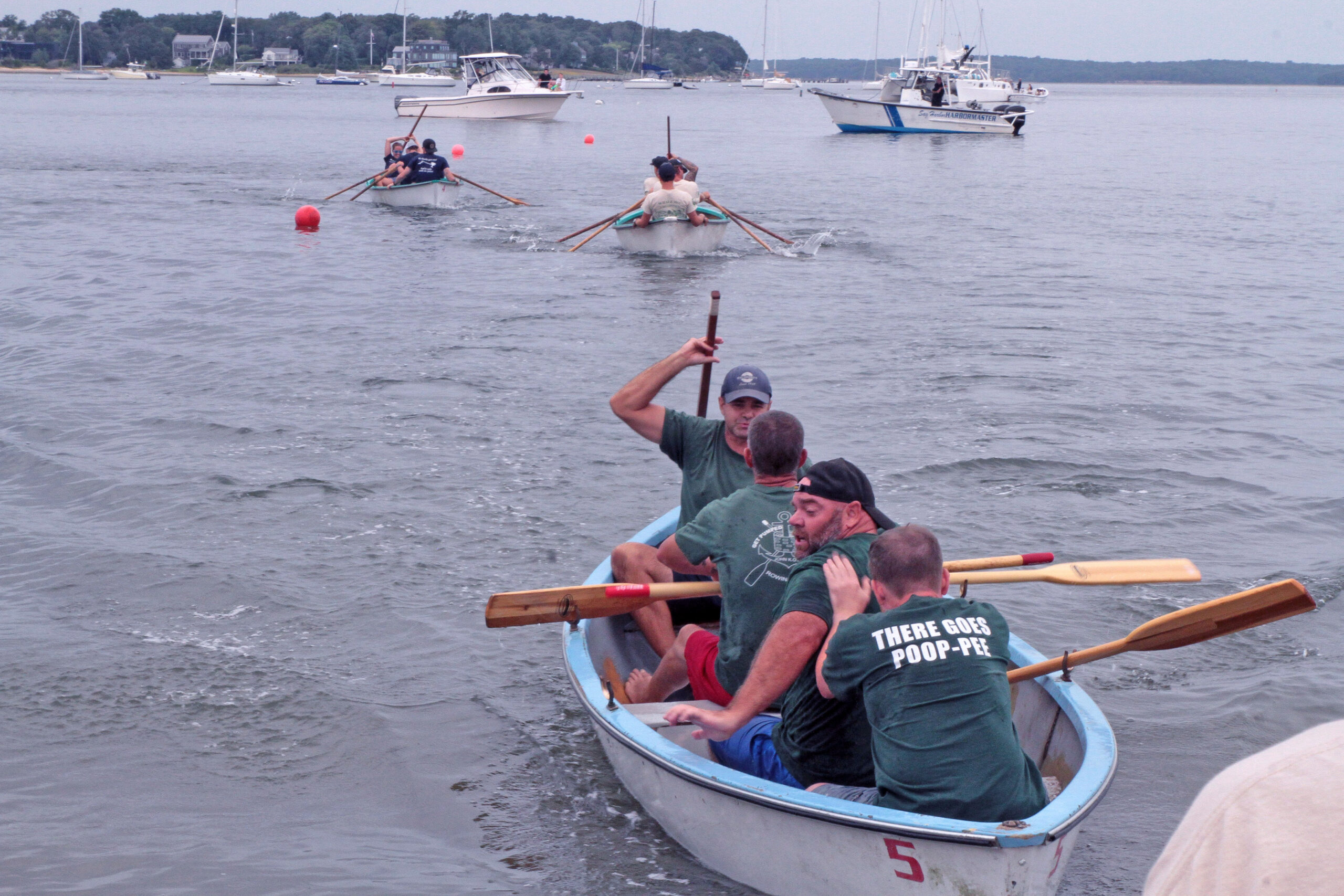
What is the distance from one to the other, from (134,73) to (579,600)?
5769 inches

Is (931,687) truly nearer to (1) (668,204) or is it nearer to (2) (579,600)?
(2) (579,600)

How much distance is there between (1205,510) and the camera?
30.9 feet

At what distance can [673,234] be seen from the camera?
67.5 feet

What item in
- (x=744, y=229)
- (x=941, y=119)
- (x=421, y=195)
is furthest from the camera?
(x=941, y=119)

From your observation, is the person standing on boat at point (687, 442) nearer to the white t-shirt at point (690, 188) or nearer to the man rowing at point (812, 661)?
the man rowing at point (812, 661)

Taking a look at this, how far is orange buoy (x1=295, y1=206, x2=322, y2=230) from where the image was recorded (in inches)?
931

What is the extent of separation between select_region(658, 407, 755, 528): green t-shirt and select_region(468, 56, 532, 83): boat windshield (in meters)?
58.0

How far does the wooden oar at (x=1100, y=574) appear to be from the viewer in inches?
213

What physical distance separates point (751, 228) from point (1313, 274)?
10088 mm

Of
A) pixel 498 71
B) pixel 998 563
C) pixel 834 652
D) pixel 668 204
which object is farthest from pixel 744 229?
pixel 498 71

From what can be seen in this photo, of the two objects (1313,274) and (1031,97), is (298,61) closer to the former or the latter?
(1031,97)

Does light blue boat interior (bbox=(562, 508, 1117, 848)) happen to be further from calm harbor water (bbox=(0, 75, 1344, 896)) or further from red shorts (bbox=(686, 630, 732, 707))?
calm harbor water (bbox=(0, 75, 1344, 896))

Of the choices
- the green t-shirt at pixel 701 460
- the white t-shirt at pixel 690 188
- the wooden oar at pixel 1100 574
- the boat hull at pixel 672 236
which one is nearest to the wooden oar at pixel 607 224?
the boat hull at pixel 672 236

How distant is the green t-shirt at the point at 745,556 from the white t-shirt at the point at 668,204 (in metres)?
15.3
